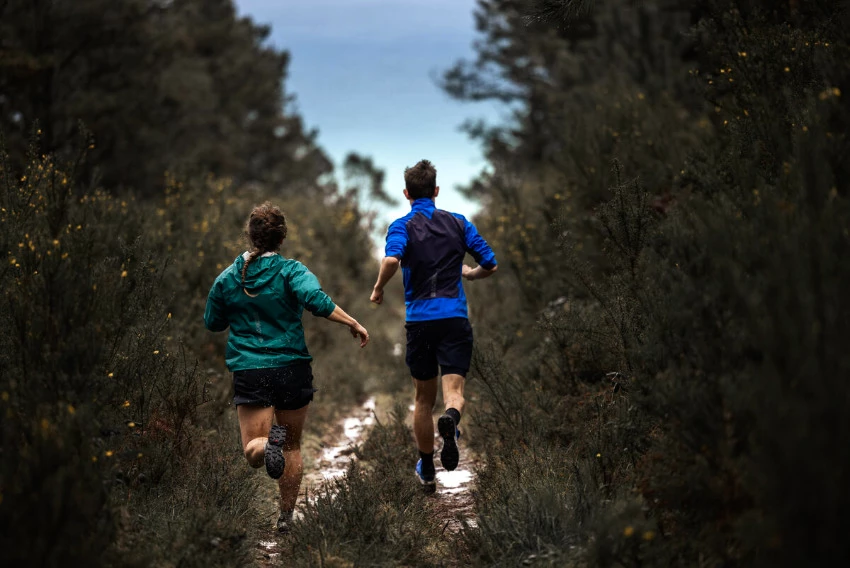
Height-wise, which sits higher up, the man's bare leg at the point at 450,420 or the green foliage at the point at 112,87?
the green foliage at the point at 112,87

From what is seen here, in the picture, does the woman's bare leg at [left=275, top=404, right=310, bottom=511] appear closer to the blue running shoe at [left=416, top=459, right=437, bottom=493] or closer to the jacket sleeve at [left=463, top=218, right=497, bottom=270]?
the blue running shoe at [left=416, top=459, right=437, bottom=493]

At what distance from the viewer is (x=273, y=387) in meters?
4.61

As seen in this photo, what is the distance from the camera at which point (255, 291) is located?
465 centimetres

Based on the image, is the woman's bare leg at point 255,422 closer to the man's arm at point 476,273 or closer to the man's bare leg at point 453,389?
the man's bare leg at point 453,389

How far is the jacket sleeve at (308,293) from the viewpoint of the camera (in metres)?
4.62

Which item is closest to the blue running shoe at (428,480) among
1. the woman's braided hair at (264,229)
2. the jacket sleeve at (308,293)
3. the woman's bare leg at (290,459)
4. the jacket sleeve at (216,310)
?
the woman's bare leg at (290,459)

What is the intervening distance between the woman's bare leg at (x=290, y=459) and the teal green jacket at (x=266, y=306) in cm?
34

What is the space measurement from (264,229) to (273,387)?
36.3 inches

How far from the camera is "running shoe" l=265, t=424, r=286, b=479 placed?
14.0 feet

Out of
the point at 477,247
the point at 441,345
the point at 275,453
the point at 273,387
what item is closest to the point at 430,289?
the point at 441,345

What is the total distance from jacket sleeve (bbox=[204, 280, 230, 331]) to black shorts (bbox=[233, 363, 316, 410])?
34cm

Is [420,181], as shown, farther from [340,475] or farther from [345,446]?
[345,446]

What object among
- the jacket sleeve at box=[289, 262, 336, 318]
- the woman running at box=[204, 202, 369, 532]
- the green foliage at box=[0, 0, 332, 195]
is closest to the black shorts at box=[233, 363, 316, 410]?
the woman running at box=[204, 202, 369, 532]

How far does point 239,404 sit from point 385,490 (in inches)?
→ 43.8
